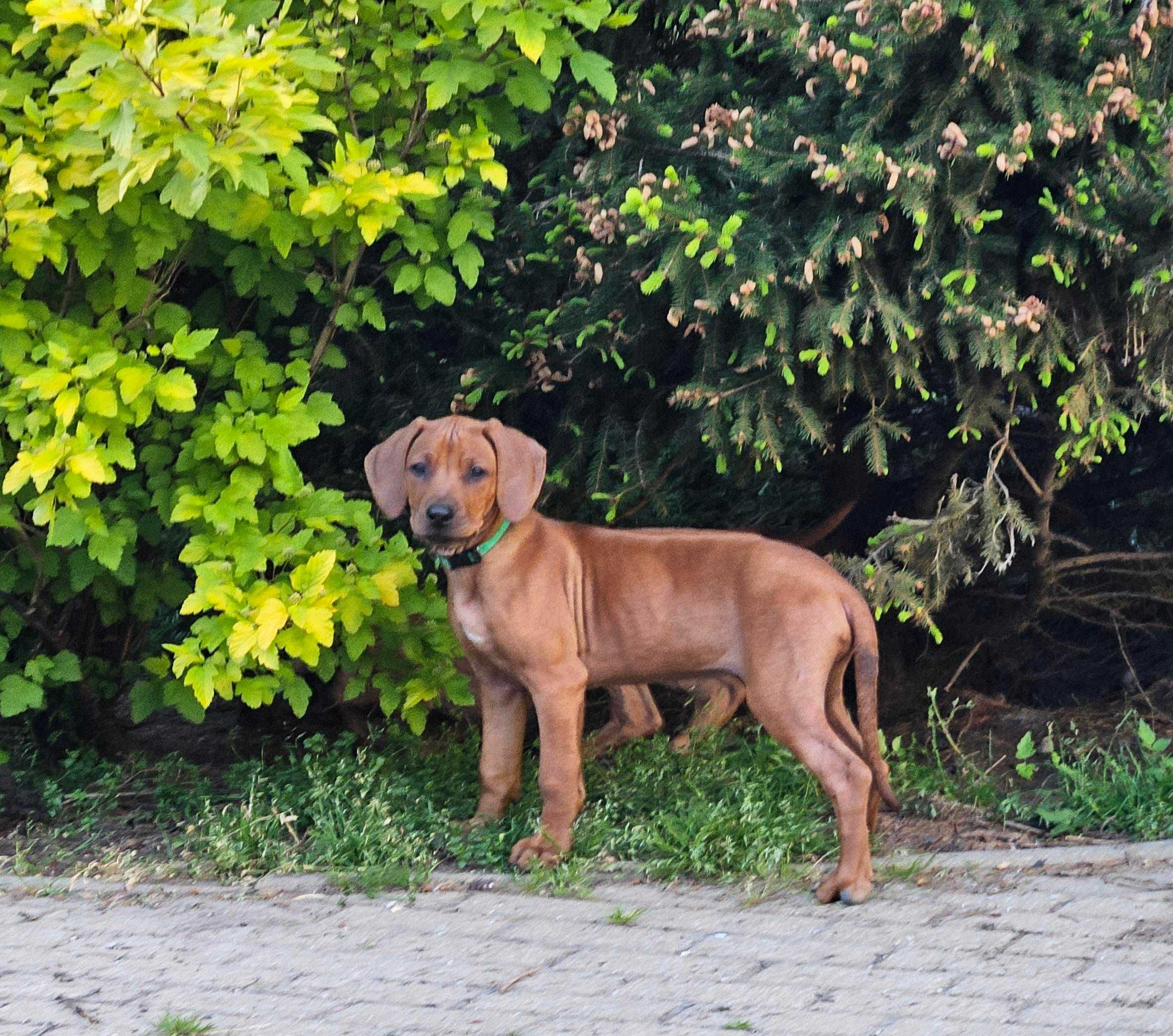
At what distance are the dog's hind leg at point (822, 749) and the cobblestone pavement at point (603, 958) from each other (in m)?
0.10

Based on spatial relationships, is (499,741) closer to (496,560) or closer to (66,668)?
(496,560)

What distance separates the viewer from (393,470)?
5.25m

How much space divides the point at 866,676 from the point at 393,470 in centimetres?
174

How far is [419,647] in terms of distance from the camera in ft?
18.3

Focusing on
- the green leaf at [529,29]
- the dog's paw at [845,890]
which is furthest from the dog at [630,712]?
the green leaf at [529,29]

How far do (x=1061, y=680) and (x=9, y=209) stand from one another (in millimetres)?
5331

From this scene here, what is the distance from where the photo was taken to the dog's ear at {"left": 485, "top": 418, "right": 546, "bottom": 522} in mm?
5133

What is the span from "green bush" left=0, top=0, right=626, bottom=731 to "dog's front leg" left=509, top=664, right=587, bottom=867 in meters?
0.51

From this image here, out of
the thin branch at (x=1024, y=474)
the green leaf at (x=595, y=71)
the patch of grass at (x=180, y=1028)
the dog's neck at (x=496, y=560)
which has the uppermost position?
the green leaf at (x=595, y=71)

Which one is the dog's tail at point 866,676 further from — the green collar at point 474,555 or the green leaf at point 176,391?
the green leaf at point 176,391

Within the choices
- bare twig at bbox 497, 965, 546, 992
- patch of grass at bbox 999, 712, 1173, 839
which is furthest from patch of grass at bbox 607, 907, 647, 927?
patch of grass at bbox 999, 712, 1173, 839

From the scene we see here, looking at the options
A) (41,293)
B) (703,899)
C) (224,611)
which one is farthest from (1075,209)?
(41,293)

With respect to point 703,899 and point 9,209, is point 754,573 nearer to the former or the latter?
point 703,899

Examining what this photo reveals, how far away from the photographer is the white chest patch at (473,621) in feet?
17.1
